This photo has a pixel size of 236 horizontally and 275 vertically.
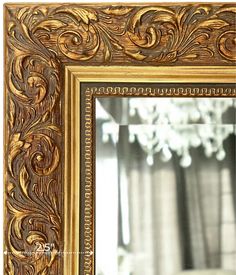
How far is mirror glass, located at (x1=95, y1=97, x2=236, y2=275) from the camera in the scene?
748 mm

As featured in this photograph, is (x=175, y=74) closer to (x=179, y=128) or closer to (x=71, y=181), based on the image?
(x=179, y=128)

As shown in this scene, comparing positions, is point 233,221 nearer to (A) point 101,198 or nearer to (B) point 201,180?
(B) point 201,180

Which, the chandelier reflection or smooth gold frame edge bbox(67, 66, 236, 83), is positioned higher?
smooth gold frame edge bbox(67, 66, 236, 83)

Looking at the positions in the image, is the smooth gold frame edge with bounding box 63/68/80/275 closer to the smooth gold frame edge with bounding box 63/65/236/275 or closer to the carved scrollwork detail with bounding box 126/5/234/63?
the smooth gold frame edge with bounding box 63/65/236/275

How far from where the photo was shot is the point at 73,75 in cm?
76

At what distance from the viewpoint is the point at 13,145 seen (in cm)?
76

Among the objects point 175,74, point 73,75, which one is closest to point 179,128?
point 175,74

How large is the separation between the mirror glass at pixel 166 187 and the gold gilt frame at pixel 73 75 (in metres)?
0.02

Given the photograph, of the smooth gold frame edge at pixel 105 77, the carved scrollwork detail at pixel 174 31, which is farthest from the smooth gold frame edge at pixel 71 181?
the carved scrollwork detail at pixel 174 31

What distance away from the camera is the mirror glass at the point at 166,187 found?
748 mm

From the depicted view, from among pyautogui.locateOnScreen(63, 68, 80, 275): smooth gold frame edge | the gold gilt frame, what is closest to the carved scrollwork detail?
the gold gilt frame

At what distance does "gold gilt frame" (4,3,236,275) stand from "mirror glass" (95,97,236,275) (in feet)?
0.08

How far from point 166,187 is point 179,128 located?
0.35 feet

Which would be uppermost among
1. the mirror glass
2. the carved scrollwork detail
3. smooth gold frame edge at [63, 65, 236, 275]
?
the carved scrollwork detail
